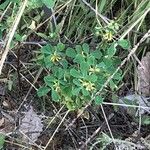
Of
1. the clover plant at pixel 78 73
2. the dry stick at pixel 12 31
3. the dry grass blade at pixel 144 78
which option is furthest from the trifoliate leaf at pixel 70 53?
the dry grass blade at pixel 144 78

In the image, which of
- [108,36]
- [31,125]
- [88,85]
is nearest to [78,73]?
[88,85]

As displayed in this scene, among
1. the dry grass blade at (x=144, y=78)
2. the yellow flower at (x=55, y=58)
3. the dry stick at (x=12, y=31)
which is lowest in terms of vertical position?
the dry grass blade at (x=144, y=78)

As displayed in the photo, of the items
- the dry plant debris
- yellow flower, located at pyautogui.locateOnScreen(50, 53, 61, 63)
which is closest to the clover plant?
yellow flower, located at pyautogui.locateOnScreen(50, 53, 61, 63)

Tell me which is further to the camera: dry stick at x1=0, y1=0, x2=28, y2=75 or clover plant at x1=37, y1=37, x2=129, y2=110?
clover plant at x1=37, y1=37, x2=129, y2=110

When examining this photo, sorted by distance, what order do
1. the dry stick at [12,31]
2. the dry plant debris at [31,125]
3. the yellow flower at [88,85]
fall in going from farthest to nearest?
1. the dry plant debris at [31,125]
2. the yellow flower at [88,85]
3. the dry stick at [12,31]

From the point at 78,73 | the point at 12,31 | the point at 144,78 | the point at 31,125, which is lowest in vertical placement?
the point at 31,125

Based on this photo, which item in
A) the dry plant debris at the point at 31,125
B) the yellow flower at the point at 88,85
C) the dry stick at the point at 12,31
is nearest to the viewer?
the dry stick at the point at 12,31

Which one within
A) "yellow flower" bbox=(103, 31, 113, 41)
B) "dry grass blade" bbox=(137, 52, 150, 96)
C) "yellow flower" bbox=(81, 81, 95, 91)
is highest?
"yellow flower" bbox=(103, 31, 113, 41)

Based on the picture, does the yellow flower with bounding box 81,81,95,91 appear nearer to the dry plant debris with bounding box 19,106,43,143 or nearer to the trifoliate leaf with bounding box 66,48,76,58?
the trifoliate leaf with bounding box 66,48,76,58

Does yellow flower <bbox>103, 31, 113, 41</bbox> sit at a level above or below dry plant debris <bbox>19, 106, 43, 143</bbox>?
above

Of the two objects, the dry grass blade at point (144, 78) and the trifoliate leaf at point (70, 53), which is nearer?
the trifoliate leaf at point (70, 53)

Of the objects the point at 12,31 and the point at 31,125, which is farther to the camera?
the point at 31,125

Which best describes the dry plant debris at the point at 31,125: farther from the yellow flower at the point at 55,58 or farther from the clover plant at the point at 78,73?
the yellow flower at the point at 55,58

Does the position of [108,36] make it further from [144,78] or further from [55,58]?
[144,78]
